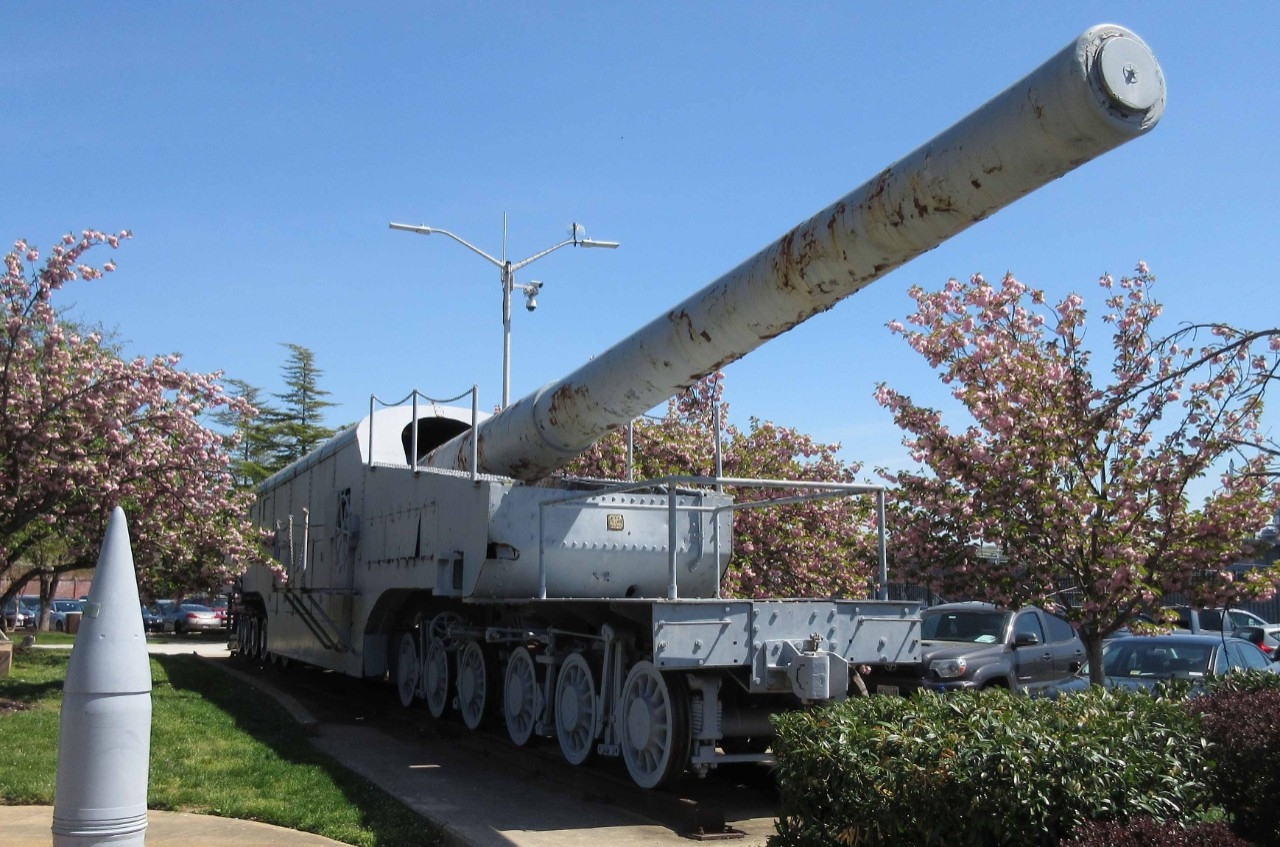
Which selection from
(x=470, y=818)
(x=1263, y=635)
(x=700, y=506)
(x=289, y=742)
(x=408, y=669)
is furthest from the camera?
(x=1263, y=635)

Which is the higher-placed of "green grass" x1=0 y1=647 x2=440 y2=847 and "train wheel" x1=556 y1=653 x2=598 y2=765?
"train wheel" x1=556 y1=653 x2=598 y2=765

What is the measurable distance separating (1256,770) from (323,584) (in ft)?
39.7

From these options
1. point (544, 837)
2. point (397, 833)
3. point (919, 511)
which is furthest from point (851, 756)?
point (919, 511)

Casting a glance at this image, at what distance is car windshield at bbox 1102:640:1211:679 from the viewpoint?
1253cm

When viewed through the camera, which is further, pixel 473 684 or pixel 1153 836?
pixel 473 684

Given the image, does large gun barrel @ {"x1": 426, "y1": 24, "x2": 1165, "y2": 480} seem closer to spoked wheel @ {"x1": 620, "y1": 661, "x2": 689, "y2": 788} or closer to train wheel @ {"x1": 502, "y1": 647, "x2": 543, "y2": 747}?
spoked wheel @ {"x1": 620, "y1": 661, "x2": 689, "y2": 788}

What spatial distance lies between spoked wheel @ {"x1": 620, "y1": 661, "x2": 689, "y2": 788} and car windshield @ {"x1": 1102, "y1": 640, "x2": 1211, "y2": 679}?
5792 mm

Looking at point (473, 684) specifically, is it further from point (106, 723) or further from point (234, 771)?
point (106, 723)

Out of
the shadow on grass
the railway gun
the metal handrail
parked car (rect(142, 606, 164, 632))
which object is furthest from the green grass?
parked car (rect(142, 606, 164, 632))

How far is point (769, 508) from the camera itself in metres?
17.1

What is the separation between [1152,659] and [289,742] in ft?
27.5

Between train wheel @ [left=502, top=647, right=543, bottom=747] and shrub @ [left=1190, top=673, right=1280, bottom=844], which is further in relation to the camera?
train wheel @ [left=502, top=647, right=543, bottom=747]

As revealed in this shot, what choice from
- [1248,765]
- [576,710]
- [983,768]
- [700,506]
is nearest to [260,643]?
[700,506]

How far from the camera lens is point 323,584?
15453mm
